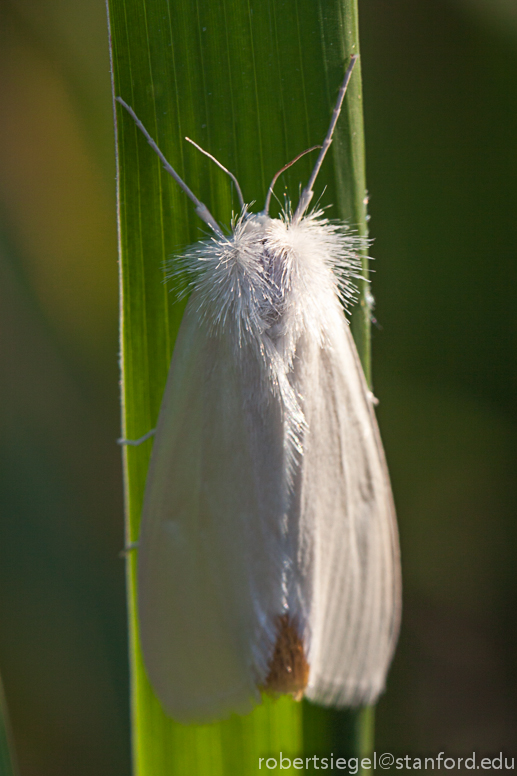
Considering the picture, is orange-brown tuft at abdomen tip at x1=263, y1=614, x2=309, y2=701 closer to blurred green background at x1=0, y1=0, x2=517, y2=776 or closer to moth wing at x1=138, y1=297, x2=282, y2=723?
moth wing at x1=138, y1=297, x2=282, y2=723

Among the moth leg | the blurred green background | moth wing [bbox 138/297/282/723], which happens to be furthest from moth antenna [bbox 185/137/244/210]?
the blurred green background

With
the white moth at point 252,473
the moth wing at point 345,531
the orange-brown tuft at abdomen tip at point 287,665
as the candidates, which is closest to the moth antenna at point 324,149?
the white moth at point 252,473

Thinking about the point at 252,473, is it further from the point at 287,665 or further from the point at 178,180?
the point at 178,180

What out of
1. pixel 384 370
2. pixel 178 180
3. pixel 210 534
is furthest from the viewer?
pixel 384 370

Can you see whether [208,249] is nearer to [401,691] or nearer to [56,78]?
[56,78]

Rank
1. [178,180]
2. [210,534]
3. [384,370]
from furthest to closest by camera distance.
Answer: [384,370]
[210,534]
[178,180]

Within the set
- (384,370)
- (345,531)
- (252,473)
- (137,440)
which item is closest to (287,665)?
(345,531)
